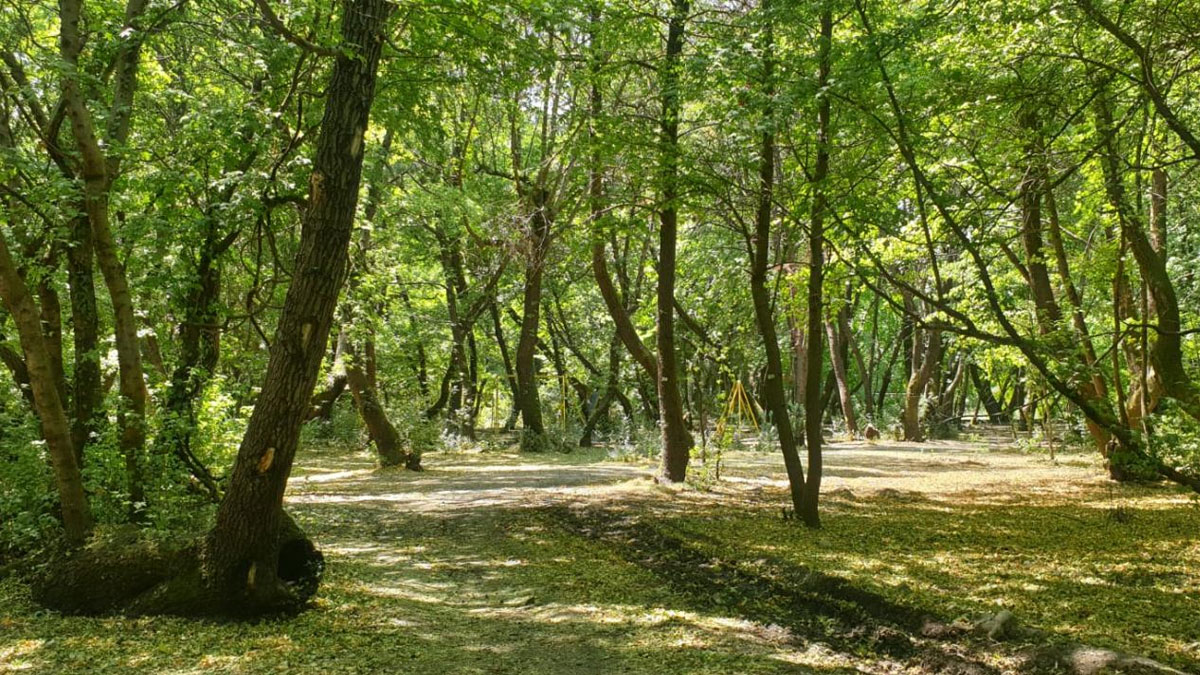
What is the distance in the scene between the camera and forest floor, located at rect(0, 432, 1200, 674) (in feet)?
14.4

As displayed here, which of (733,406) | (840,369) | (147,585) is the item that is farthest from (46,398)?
(840,369)

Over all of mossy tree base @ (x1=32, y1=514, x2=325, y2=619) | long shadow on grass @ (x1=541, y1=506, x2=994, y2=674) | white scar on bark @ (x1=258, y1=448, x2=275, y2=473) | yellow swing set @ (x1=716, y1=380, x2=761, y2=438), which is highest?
yellow swing set @ (x1=716, y1=380, x2=761, y2=438)

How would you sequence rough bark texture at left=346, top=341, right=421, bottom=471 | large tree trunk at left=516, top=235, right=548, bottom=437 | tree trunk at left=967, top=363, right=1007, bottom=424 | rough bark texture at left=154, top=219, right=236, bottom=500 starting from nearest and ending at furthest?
rough bark texture at left=154, top=219, right=236, bottom=500 < rough bark texture at left=346, top=341, right=421, bottom=471 < large tree trunk at left=516, top=235, right=548, bottom=437 < tree trunk at left=967, top=363, right=1007, bottom=424

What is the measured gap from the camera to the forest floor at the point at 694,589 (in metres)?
4.39

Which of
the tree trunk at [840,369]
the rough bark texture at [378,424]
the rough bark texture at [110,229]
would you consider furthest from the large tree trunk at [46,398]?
the tree trunk at [840,369]

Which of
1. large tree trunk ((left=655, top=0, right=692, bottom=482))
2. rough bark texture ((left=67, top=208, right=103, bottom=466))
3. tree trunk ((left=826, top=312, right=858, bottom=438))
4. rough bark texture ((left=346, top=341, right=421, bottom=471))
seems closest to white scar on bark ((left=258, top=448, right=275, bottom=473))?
rough bark texture ((left=67, top=208, right=103, bottom=466))

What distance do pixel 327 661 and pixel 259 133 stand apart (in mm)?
4860

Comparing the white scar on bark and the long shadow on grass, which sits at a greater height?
the white scar on bark

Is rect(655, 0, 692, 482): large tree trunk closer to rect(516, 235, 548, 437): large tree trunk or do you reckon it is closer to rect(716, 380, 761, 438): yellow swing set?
rect(716, 380, 761, 438): yellow swing set

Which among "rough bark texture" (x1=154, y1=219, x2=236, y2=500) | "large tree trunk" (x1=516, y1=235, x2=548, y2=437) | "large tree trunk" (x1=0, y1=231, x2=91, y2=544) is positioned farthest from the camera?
"large tree trunk" (x1=516, y1=235, x2=548, y2=437)

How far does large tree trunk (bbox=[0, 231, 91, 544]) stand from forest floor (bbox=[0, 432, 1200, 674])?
656 millimetres

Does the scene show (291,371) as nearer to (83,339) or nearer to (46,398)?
(46,398)

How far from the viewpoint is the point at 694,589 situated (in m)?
5.95

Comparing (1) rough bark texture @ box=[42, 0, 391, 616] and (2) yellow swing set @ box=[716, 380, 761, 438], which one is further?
(2) yellow swing set @ box=[716, 380, 761, 438]
